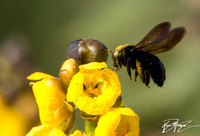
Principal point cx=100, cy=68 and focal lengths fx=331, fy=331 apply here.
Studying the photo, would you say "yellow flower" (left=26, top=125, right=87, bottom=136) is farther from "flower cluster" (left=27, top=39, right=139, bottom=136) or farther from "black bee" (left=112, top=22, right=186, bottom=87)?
"black bee" (left=112, top=22, right=186, bottom=87)

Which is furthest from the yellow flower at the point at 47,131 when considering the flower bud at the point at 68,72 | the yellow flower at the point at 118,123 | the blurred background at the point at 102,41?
the blurred background at the point at 102,41

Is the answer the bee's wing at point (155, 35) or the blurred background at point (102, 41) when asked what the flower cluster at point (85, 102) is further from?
the blurred background at point (102, 41)

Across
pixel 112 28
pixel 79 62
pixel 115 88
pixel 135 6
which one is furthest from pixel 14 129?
pixel 135 6

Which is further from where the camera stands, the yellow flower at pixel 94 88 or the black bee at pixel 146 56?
the black bee at pixel 146 56

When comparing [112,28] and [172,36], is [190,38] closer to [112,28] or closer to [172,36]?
[112,28]
